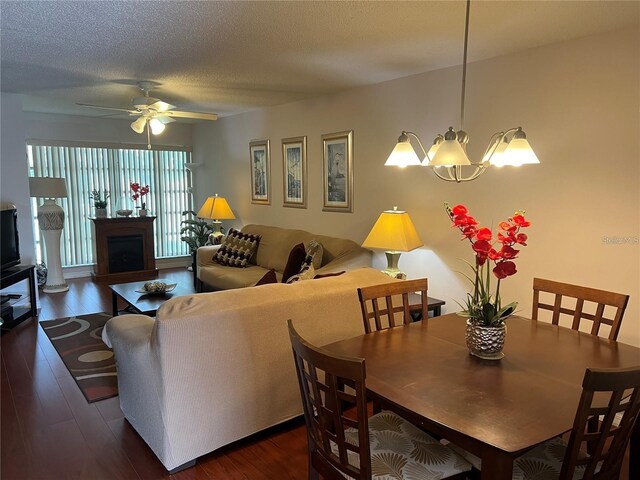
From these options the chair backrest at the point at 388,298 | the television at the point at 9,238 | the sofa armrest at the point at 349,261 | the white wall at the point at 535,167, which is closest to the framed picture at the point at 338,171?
the white wall at the point at 535,167

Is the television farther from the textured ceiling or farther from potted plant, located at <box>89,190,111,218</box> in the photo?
potted plant, located at <box>89,190,111,218</box>

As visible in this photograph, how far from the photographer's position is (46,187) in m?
5.83

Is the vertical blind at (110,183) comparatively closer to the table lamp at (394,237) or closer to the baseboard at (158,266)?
the baseboard at (158,266)

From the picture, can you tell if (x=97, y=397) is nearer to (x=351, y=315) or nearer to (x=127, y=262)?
(x=351, y=315)

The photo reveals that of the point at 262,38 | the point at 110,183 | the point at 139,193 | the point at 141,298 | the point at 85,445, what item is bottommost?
the point at 85,445

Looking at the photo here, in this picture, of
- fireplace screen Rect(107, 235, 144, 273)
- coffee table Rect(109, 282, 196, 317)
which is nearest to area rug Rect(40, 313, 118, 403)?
coffee table Rect(109, 282, 196, 317)

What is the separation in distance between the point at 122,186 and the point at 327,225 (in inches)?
158

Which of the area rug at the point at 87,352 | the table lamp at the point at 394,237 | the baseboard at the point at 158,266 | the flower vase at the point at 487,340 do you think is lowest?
the area rug at the point at 87,352

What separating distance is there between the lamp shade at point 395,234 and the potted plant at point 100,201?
4737mm

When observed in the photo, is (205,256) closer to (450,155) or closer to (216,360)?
(216,360)

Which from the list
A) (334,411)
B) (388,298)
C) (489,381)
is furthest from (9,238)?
(489,381)

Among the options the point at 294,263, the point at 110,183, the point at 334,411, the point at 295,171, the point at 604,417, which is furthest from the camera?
the point at 110,183

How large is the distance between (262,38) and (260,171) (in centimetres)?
337

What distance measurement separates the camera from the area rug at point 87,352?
336 cm
